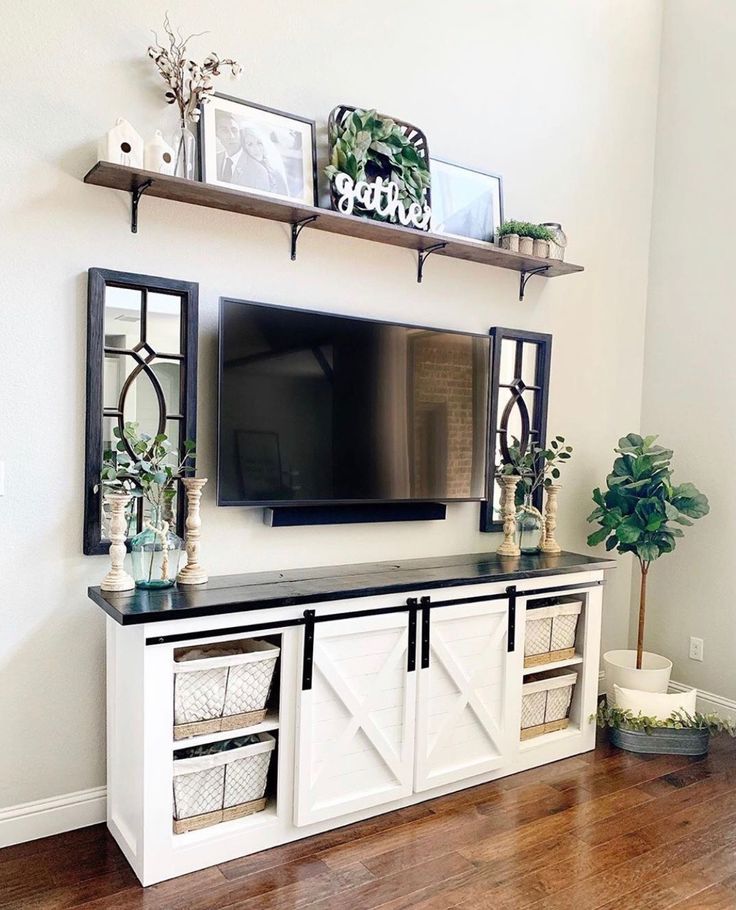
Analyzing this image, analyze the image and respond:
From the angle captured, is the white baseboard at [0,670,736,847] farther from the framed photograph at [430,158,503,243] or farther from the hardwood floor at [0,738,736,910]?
the framed photograph at [430,158,503,243]

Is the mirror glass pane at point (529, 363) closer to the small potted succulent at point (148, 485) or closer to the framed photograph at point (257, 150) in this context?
the framed photograph at point (257, 150)

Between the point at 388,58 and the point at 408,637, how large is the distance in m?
2.28

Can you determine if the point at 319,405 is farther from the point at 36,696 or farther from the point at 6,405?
the point at 36,696

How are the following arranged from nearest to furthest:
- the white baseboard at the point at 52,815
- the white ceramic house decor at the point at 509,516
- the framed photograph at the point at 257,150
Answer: the white baseboard at the point at 52,815 → the framed photograph at the point at 257,150 → the white ceramic house decor at the point at 509,516

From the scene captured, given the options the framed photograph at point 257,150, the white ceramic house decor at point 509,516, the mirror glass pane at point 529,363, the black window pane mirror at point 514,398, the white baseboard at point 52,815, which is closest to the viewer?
the white baseboard at point 52,815

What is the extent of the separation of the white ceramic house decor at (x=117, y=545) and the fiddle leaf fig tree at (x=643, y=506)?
7.07 ft

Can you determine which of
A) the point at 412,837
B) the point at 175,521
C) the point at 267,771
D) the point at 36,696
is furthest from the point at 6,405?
the point at 412,837

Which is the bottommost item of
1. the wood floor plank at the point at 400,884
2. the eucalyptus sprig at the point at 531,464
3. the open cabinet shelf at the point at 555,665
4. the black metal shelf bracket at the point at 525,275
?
the wood floor plank at the point at 400,884

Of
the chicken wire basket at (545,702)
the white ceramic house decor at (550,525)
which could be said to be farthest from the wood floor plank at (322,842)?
the white ceramic house decor at (550,525)

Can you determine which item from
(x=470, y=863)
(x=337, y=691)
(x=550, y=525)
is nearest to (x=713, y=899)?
(x=470, y=863)

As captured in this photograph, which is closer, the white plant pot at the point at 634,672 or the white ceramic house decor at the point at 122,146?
the white ceramic house decor at the point at 122,146

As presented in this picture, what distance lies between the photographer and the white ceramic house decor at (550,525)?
11.2ft

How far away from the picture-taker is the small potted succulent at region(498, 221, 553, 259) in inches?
127

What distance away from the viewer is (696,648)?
370cm
